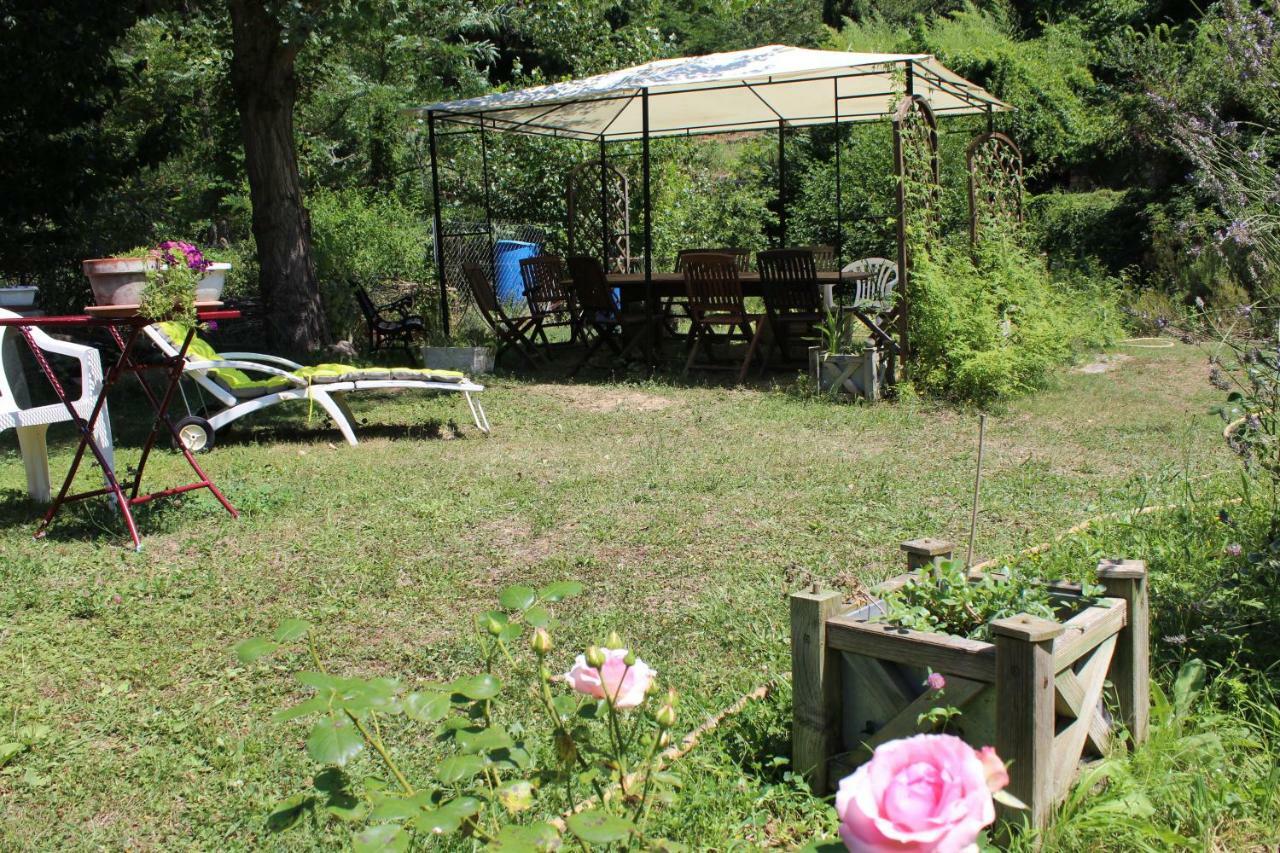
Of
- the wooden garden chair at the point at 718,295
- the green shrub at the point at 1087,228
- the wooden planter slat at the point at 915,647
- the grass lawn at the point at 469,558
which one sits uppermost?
the green shrub at the point at 1087,228

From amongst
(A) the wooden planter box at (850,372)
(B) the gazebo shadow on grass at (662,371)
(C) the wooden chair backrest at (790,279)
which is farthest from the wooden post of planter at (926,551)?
(C) the wooden chair backrest at (790,279)

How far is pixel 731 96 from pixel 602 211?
8.61 feet

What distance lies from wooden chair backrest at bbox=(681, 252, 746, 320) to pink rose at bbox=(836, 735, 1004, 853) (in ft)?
26.8

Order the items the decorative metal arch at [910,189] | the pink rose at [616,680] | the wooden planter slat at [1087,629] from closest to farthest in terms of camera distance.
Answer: the pink rose at [616,680], the wooden planter slat at [1087,629], the decorative metal arch at [910,189]

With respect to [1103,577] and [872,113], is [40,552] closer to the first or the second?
[1103,577]

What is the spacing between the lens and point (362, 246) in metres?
14.6

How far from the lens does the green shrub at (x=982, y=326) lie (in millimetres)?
7516

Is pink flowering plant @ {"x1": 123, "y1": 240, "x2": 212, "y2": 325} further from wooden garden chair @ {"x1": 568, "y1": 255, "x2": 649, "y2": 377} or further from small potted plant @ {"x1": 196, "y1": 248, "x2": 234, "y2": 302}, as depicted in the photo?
wooden garden chair @ {"x1": 568, "y1": 255, "x2": 649, "y2": 377}

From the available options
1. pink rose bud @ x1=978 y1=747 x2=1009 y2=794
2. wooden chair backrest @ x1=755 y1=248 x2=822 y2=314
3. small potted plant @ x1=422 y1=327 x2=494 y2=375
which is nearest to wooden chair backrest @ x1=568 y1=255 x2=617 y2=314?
small potted plant @ x1=422 y1=327 x2=494 y2=375

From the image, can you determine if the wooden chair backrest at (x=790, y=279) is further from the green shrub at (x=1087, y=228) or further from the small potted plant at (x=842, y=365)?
the green shrub at (x=1087, y=228)

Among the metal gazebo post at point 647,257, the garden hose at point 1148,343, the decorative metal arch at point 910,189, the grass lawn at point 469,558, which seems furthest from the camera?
the garden hose at point 1148,343

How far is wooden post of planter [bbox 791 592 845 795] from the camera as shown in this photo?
2.34 m

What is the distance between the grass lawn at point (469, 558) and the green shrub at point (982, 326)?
0.30 metres

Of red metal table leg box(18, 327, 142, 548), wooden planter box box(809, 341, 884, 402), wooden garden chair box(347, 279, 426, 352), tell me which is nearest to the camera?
red metal table leg box(18, 327, 142, 548)
